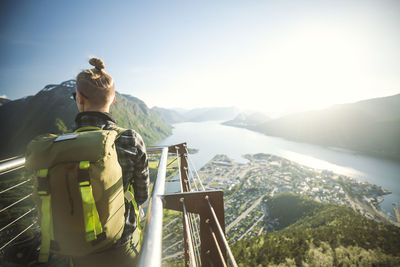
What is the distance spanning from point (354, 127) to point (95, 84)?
347 feet

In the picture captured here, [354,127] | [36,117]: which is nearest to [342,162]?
[354,127]

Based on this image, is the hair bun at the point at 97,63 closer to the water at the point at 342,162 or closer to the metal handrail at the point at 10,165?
the metal handrail at the point at 10,165

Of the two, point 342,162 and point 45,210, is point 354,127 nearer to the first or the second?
point 342,162

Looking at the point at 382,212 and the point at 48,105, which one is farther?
the point at 48,105

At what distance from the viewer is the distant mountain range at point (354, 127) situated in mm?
62938

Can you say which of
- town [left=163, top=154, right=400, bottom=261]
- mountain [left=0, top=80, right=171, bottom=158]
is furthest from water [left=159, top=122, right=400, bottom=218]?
mountain [left=0, top=80, right=171, bottom=158]

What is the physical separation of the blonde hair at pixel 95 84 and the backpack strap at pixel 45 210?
2.00ft

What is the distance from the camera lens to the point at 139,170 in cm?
130

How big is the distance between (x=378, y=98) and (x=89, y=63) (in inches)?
5950

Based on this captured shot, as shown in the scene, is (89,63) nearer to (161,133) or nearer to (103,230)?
(103,230)

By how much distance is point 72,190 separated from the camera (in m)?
0.82

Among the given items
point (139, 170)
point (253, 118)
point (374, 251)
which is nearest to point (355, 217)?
point (374, 251)

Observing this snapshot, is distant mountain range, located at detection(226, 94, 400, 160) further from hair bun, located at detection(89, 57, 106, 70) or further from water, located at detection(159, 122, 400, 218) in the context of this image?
hair bun, located at detection(89, 57, 106, 70)

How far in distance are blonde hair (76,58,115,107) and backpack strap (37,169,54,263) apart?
0.61m
